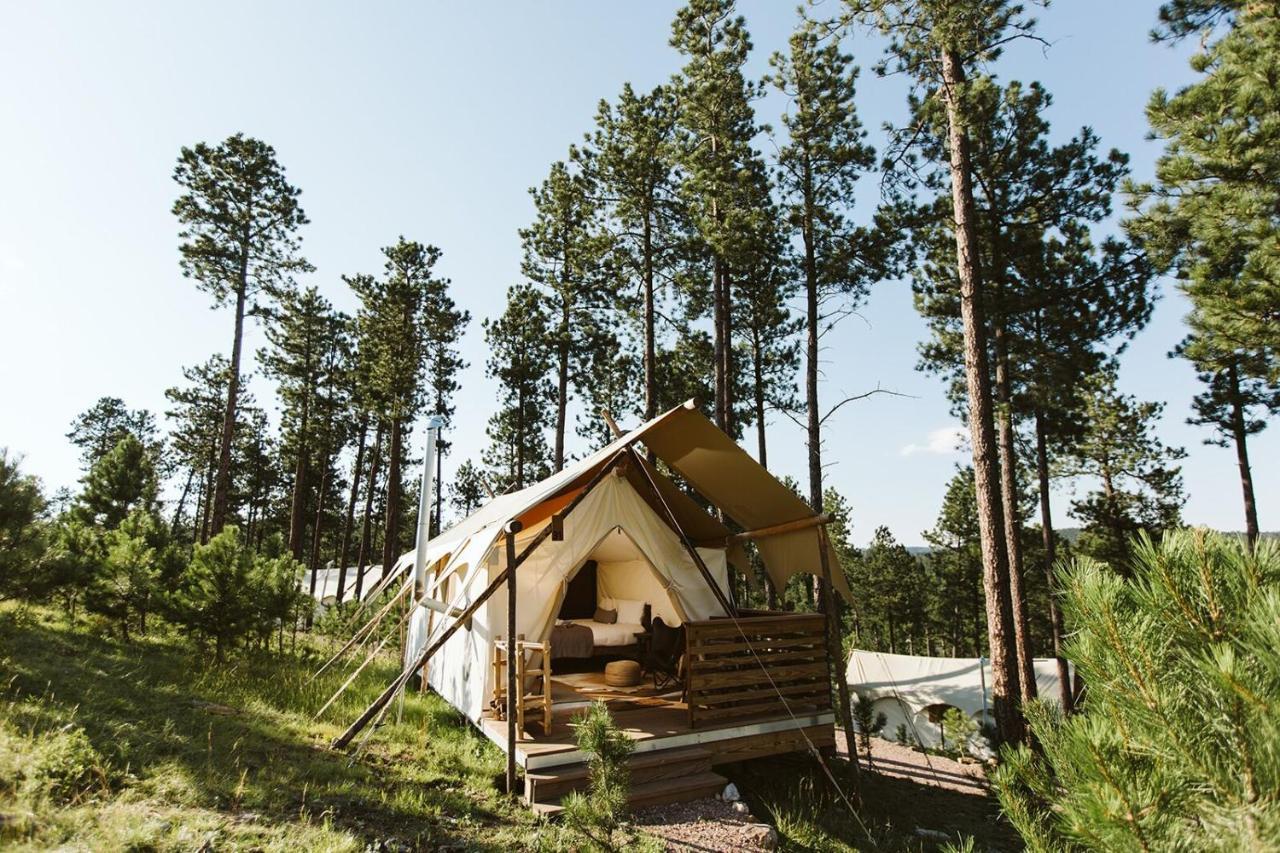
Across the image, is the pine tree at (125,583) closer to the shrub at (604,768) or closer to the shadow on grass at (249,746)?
the shadow on grass at (249,746)

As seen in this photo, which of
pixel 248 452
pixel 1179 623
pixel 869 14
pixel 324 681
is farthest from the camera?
pixel 248 452

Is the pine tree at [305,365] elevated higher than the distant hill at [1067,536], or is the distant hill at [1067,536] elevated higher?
the pine tree at [305,365]

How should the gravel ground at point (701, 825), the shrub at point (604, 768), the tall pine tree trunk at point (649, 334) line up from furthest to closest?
the tall pine tree trunk at point (649, 334) < the gravel ground at point (701, 825) < the shrub at point (604, 768)

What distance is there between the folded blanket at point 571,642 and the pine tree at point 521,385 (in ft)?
29.9

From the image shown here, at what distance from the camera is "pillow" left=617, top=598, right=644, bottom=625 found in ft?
31.3

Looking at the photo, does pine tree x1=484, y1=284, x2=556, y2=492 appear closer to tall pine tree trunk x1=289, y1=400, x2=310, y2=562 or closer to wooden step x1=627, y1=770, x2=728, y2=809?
tall pine tree trunk x1=289, y1=400, x2=310, y2=562

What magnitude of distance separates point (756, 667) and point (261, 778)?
425 centimetres

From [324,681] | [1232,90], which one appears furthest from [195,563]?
[1232,90]

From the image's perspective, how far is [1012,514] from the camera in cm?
1012

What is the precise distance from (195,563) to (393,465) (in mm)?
9434

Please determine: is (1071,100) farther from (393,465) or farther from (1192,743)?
(393,465)

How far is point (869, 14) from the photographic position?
693 centimetres

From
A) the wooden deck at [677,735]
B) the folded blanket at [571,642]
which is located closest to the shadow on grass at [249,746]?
the wooden deck at [677,735]

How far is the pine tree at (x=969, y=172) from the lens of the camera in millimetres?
6523
